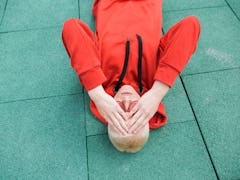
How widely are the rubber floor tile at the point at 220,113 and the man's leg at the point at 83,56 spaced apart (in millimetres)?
549

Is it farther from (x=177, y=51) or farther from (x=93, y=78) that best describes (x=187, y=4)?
(x=93, y=78)

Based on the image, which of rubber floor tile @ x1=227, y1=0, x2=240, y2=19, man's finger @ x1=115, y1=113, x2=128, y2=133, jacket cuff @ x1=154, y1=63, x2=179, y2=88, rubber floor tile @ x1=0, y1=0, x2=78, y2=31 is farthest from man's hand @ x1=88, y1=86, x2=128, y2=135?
rubber floor tile @ x1=227, y1=0, x2=240, y2=19

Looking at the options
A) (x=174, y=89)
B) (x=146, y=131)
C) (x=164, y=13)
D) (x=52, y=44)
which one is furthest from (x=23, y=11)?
(x=146, y=131)

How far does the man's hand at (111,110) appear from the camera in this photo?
0.86 metres

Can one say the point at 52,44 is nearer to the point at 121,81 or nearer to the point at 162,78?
the point at 121,81

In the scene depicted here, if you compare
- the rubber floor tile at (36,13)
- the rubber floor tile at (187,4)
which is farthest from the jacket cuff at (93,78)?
the rubber floor tile at (187,4)

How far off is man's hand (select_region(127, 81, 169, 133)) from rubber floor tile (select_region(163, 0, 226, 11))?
816mm

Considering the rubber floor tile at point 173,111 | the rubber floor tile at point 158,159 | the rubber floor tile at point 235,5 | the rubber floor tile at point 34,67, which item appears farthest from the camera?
the rubber floor tile at point 235,5

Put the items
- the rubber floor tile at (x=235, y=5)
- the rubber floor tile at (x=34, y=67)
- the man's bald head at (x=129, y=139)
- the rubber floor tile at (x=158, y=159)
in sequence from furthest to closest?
1. the rubber floor tile at (x=235, y=5)
2. the rubber floor tile at (x=34, y=67)
3. the rubber floor tile at (x=158, y=159)
4. the man's bald head at (x=129, y=139)

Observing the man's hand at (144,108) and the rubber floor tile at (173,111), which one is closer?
the man's hand at (144,108)

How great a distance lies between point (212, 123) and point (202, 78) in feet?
0.83

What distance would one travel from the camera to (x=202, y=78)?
4.17 feet

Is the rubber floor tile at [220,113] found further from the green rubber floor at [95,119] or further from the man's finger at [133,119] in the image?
the man's finger at [133,119]

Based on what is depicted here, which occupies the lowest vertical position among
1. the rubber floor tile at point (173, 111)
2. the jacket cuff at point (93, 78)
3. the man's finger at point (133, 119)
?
the rubber floor tile at point (173, 111)
